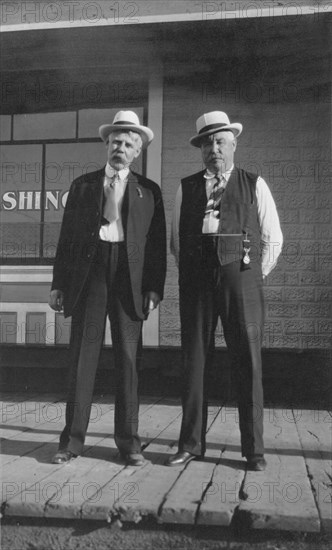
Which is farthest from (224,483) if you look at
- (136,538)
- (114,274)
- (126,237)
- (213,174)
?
(213,174)

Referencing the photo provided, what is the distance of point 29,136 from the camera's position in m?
5.51

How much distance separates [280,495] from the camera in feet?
7.83

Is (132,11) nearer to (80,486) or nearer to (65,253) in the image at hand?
(65,253)

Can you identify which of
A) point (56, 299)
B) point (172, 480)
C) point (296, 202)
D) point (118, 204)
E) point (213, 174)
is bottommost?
point (172, 480)

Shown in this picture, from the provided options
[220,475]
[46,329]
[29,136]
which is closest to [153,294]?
[220,475]

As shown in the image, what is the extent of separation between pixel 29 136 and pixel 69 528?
408 centimetres

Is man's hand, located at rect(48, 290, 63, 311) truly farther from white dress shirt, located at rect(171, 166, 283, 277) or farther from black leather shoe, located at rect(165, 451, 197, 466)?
black leather shoe, located at rect(165, 451, 197, 466)

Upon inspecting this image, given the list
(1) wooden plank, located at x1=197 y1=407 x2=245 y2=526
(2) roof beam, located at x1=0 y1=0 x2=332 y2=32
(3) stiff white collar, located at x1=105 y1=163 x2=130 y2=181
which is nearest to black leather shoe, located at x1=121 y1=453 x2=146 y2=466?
(1) wooden plank, located at x1=197 y1=407 x2=245 y2=526

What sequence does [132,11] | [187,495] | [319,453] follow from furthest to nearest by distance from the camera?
[132,11] < [319,453] < [187,495]

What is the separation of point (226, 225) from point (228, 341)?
23.5 inches

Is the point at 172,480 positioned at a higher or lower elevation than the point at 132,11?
lower

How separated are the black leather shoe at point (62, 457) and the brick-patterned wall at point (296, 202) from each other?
227 cm

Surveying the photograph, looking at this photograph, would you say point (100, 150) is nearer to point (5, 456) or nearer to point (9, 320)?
point (9, 320)

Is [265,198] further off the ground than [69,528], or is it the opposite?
[265,198]
